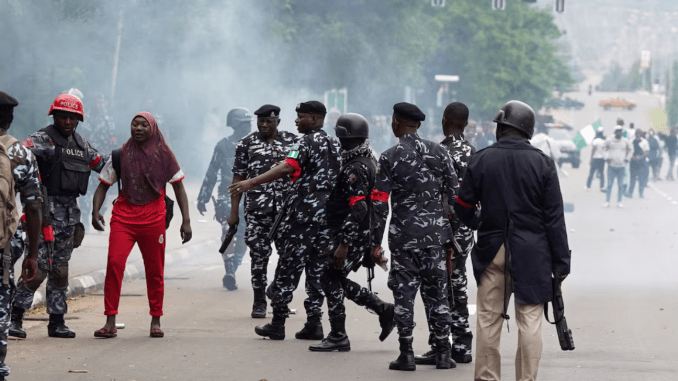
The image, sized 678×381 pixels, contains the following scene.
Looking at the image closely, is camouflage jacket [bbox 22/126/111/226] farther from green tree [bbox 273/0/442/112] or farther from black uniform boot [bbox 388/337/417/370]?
green tree [bbox 273/0/442/112]

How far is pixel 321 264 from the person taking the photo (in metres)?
7.11

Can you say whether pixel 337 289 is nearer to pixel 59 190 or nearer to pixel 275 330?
pixel 275 330

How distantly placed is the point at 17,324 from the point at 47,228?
0.87 m

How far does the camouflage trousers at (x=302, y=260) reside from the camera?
711cm

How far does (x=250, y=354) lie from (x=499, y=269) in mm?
2168

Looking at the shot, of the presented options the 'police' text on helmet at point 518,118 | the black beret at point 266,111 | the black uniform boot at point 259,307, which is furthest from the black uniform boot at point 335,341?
the 'police' text on helmet at point 518,118

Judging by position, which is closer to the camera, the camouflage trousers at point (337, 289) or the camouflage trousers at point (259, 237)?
the camouflage trousers at point (337, 289)

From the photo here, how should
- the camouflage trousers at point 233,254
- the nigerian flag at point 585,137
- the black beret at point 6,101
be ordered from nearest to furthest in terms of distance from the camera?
the black beret at point 6,101, the camouflage trousers at point 233,254, the nigerian flag at point 585,137

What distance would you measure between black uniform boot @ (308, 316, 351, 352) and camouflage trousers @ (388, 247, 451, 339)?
79 cm

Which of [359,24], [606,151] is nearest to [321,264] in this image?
[606,151]

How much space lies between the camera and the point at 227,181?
35.9ft

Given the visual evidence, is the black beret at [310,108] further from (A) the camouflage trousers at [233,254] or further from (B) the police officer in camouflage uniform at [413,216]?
(A) the camouflage trousers at [233,254]

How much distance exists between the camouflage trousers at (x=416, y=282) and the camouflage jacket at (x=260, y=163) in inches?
78.3

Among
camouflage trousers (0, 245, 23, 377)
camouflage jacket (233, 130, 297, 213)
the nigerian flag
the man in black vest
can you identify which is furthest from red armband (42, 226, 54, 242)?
the nigerian flag
